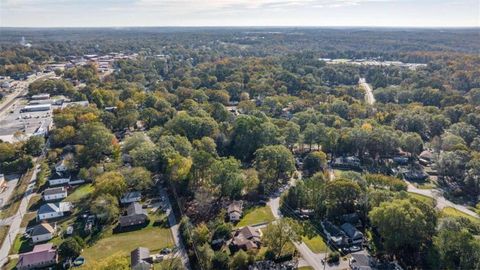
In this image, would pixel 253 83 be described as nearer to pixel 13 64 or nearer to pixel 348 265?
pixel 348 265

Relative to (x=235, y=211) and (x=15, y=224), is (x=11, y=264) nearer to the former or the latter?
(x=15, y=224)

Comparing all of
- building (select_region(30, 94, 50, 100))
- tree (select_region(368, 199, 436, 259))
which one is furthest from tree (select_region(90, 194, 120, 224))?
building (select_region(30, 94, 50, 100))

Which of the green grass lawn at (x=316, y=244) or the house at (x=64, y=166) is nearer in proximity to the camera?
the green grass lawn at (x=316, y=244)

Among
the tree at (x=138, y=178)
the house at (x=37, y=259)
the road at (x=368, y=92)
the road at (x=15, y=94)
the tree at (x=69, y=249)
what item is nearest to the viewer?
the house at (x=37, y=259)

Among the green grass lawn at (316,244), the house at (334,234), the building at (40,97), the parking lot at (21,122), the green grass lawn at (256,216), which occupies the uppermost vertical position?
the building at (40,97)

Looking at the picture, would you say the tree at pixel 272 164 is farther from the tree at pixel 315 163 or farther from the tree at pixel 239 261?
the tree at pixel 239 261

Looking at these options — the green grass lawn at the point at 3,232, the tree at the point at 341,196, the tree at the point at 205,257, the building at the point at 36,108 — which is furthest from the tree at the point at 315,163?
the building at the point at 36,108

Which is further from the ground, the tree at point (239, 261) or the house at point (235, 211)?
the tree at point (239, 261)

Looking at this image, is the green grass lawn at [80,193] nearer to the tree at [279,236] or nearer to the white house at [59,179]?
the white house at [59,179]

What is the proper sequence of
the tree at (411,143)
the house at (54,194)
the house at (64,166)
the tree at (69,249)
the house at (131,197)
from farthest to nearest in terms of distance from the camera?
the tree at (411,143) → the house at (64,166) → the house at (54,194) → the house at (131,197) → the tree at (69,249)
